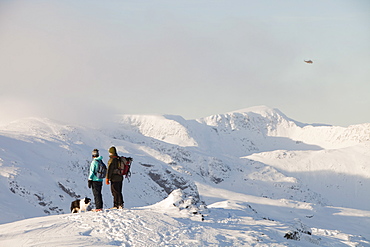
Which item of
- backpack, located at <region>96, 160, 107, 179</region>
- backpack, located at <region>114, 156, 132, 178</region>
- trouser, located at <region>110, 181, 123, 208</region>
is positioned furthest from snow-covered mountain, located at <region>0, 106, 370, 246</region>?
backpack, located at <region>96, 160, 107, 179</region>

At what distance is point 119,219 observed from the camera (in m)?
14.7

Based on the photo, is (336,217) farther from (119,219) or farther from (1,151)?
(119,219)

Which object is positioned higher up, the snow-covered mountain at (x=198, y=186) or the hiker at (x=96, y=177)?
the hiker at (x=96, y=177)

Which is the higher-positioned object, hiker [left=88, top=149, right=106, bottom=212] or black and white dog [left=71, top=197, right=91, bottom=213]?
hiker [left=88, top=149, right=106, bottom=212]

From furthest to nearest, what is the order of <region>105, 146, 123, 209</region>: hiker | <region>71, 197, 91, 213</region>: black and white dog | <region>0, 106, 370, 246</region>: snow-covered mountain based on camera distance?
<region>0, 106, 370, 246</region>: snow-covered mountain, <region>71, 197, 91, 213</region>: black and white dog, <region>105, 146, 123, 209</region>: hiker

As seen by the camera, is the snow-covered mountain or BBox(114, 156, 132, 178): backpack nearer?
BBox(114, 156, 132, 178): backpack

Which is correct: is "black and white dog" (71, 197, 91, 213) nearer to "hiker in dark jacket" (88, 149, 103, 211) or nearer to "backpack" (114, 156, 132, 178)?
"hiker in dark jacket" (88, 149, 103, 211)

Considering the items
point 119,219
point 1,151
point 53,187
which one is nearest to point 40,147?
point 1,151

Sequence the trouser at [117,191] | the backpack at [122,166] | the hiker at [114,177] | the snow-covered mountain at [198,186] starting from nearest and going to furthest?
the hiker at [114,177] → the backpack at [122,166] → the trouser at [117,191] → the snow-covered mountain at [198,186]

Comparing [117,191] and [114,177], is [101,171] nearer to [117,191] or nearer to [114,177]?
[114,177]

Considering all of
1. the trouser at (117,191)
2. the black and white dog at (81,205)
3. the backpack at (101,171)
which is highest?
the backpack at (101,171)

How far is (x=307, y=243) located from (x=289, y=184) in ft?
345

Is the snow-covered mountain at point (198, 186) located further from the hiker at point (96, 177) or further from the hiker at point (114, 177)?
the hiker at point (96, 177)

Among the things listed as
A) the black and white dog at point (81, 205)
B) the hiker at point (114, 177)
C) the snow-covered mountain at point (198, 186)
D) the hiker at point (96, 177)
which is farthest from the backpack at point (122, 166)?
the black and white dog at point (81, 205)
